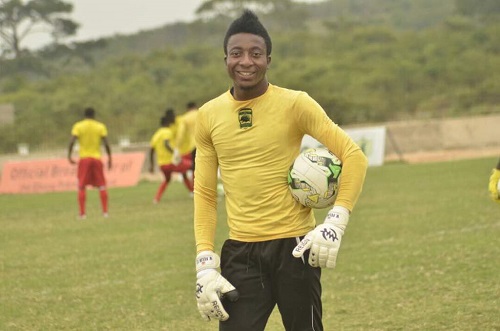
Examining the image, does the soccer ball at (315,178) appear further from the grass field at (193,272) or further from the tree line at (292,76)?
the tree line at (292,76)

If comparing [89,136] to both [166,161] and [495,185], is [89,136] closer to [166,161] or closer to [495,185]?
[166,161]

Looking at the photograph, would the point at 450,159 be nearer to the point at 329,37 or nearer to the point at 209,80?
the point at 209,80

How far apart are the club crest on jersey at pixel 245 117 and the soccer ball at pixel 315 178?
329mm

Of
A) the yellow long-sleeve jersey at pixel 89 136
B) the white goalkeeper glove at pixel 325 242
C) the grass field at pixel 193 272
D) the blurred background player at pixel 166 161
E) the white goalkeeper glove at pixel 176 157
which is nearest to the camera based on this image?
the white goalkeeper glove at pixel 325 242

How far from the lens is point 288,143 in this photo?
17.2ft

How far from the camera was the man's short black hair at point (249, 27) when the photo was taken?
5160 mm

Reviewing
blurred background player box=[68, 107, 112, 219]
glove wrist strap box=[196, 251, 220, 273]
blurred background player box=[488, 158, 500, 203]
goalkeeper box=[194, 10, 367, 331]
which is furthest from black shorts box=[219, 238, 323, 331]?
blurred background player box=[68, 107, 112, 219]

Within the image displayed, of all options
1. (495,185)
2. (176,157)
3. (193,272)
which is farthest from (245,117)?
(176,157)

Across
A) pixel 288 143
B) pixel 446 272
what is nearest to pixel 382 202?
pixel 446 272

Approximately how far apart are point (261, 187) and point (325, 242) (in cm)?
57

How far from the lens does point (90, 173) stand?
18.0 metres

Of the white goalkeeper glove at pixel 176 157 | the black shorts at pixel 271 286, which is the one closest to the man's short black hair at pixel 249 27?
the black shorts at pixel 271 286

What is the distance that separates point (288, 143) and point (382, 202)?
509 inches

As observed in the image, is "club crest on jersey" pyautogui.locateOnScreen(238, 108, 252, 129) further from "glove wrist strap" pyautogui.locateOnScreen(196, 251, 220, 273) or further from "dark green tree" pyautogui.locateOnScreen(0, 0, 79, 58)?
"dark green tree" pyautogui.locateOnScreen(0, 0, 79, 58)
